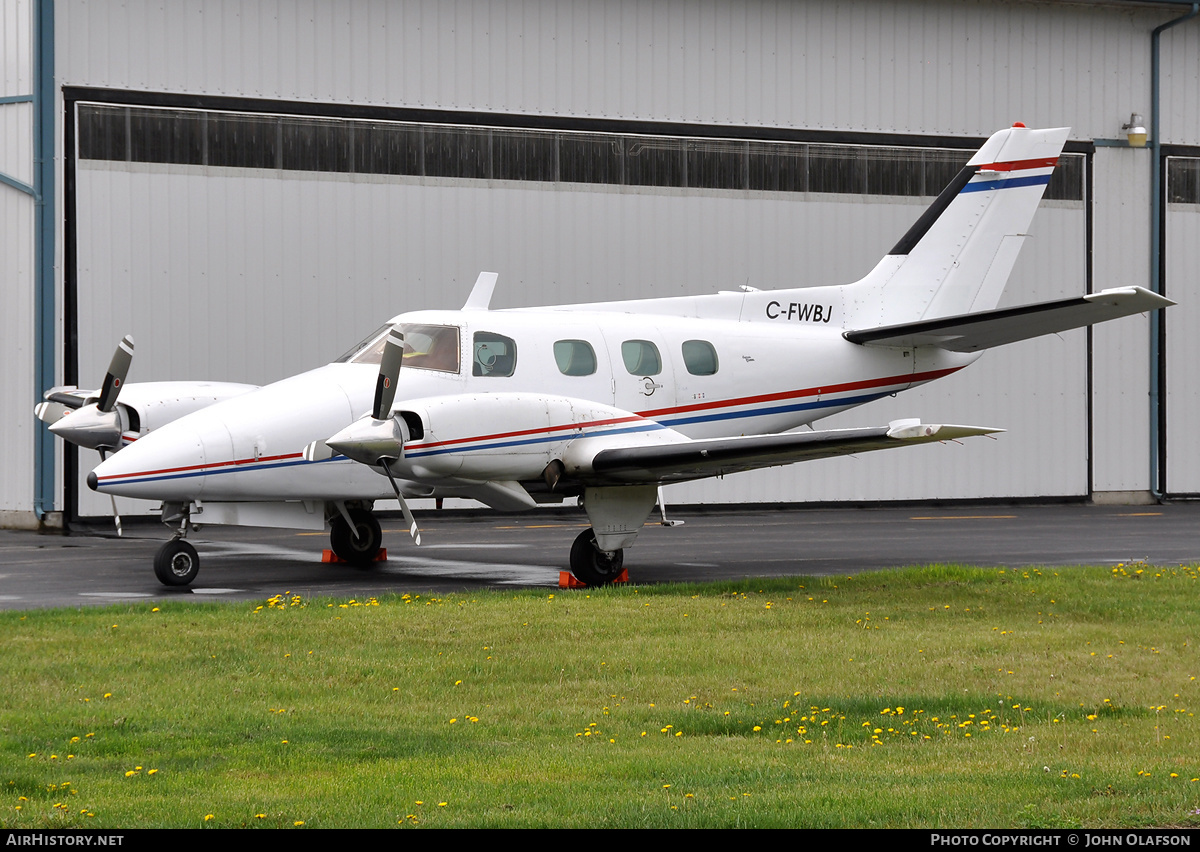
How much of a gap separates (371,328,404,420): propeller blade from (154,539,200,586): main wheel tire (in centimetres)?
269

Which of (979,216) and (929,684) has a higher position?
(979,216)

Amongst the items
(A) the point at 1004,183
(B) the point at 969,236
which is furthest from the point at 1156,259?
(B) the point at 969,236

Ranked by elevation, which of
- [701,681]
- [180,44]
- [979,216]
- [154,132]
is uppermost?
[180,44]

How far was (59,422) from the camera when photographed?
622 inches

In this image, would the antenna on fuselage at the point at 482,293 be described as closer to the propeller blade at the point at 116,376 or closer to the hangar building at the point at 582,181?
the propeller blade at the point at 116,376

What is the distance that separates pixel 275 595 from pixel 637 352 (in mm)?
4939

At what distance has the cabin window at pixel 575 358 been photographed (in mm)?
14875

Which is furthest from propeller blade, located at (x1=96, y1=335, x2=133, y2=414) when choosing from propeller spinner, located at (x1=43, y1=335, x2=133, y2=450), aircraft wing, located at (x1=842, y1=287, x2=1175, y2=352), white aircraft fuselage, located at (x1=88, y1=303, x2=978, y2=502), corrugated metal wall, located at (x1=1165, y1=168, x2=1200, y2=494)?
corrugated metal wall, located at (x1=1165, y1=168, x2=1200, y2=494)

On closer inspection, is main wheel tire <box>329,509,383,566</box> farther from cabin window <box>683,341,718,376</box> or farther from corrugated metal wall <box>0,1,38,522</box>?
corrugated metal wall <box>0,1,38,522</box>

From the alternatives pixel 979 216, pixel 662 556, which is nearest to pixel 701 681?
pixel 662 556

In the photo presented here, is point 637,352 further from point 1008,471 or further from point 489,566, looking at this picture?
point 1008,471

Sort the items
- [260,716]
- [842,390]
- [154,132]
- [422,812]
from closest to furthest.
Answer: [422,812], [260,716], [842,390], [154,132]

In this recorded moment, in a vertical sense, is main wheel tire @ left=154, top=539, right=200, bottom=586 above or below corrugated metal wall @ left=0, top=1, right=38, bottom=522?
below

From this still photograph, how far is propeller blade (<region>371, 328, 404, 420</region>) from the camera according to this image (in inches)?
511
